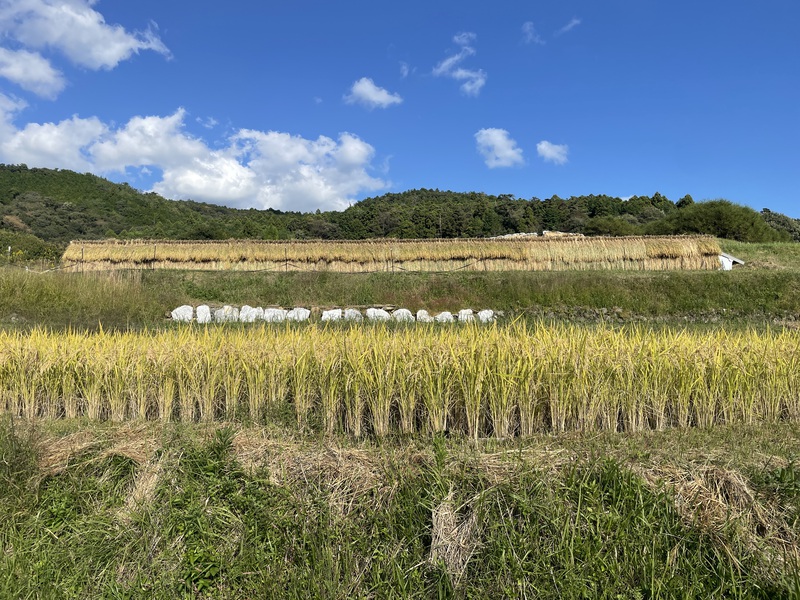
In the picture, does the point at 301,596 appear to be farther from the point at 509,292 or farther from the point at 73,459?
the point at 509,292

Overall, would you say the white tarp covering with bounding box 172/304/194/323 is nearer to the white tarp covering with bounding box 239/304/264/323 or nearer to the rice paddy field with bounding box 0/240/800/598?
the white tarp covering with bounding box 239/304/264/323

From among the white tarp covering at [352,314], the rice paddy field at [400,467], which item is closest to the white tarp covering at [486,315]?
the white tarp covering at [352,314]

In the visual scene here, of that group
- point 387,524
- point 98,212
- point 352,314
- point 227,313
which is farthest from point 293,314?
point 98,212

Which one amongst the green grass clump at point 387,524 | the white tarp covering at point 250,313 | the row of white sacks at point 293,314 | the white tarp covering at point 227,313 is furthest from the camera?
the white tarp covering at point 250,313

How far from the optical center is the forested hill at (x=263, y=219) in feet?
123

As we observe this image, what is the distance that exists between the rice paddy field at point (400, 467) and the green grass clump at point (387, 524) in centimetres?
1

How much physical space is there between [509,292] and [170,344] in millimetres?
11108

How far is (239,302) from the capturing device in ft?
49.5

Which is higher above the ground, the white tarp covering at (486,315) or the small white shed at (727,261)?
the small white shed at (727,261)

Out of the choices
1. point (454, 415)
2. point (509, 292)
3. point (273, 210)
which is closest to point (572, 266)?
point (509, 292)

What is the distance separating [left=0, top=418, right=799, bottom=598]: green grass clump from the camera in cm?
225

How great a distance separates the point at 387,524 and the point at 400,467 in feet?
1.15

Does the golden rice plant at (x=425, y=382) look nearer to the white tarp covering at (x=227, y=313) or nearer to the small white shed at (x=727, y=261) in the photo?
the white tarp covering at (x=227, y=313)

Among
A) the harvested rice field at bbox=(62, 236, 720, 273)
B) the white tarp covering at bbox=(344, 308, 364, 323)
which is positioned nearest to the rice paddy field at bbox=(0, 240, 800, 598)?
the white tarp covering at bbox=(344, 308, 364, 323)
